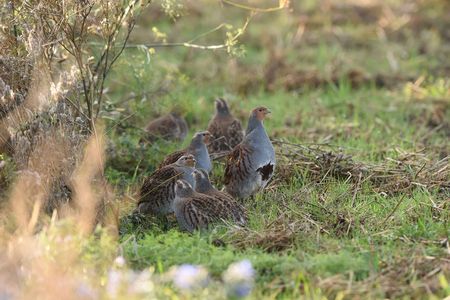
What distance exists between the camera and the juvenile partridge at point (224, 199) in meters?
5.77

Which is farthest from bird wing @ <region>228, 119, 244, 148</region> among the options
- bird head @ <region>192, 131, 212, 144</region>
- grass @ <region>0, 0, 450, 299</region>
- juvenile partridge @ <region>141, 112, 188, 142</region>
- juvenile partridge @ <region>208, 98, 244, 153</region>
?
bird head @ <region>192, 131, 212, 144</region>

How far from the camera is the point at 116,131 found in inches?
331

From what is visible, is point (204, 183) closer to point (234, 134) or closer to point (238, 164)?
point (238, 164)

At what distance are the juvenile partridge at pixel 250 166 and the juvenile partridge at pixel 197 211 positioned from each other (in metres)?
0.80

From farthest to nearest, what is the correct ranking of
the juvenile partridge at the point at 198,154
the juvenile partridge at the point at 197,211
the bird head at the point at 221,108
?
the bird head at the point at 221,108, the juvenile partridge at the point at 198,154, the juvenile partridge at the point at 197,211

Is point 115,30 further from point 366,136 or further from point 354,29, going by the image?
point 354,29

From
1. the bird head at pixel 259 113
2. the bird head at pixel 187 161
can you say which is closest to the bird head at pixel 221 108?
the bird head at pixel 259 113

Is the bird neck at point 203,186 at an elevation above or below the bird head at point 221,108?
above

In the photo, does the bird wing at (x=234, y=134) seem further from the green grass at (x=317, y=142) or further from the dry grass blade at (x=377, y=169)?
the dry grass blade at (x=377, y=169)

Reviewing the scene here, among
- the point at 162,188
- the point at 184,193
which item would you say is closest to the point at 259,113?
the point at 162,188

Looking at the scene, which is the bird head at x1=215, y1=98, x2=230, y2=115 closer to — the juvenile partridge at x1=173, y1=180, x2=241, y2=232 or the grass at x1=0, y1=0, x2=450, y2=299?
the grass at x1=0, y1=0, x2=450, y2=299

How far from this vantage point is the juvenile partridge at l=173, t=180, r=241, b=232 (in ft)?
18.7

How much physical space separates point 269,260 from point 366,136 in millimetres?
3986

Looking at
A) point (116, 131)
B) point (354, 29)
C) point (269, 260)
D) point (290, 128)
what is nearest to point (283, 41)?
point (354, 29)
